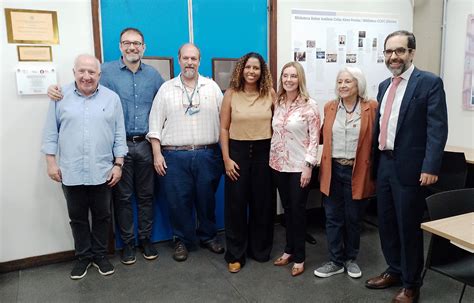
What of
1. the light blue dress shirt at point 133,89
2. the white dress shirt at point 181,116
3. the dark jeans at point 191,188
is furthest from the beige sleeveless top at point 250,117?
the light blue dress shirt at point 133,89

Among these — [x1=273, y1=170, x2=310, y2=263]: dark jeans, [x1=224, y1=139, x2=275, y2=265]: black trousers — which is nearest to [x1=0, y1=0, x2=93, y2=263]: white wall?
[x1=224, y1=139, x2=275, y2=265]: black trousers

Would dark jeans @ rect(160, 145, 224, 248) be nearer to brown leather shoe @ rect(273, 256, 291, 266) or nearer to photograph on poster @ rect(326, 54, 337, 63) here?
brown leather shoe @ rect(273, 256, 291, 266)

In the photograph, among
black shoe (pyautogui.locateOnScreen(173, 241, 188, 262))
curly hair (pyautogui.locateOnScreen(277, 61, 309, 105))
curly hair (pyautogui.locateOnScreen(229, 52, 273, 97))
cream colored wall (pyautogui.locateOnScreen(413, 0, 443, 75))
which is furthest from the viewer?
cream colored wall (pyautogui.locateOnScreen(413, 0, 443, 75))

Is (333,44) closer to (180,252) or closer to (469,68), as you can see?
(469,68)

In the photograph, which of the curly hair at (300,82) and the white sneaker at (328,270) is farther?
the white sneaker at (328,270)

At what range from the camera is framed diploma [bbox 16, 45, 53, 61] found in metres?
2.66

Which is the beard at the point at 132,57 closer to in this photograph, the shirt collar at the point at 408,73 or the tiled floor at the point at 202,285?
the tiled floor at the point at 202,285

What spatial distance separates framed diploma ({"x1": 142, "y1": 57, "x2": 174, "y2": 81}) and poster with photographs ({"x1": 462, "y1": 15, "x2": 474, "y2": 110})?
9.20 ft

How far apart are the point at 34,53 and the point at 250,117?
153 cm

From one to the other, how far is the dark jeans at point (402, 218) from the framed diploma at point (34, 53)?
90.6 inches

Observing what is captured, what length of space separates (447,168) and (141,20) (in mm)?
2600

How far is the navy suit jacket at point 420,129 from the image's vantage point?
2.07 meters

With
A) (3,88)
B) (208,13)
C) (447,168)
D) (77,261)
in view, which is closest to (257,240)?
(77,261)

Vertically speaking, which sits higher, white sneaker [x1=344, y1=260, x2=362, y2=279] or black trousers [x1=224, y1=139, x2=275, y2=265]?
black trousers [x1=224, y1=139, x2=275, y2=265]
